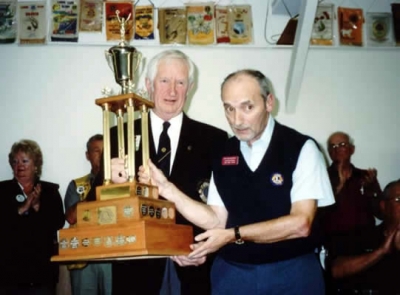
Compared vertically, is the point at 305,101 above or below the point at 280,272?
above

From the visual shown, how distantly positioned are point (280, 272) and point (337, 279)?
1206 millimetres

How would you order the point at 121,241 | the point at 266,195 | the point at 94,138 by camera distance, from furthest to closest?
the point at 94,138, the point at 266,195, the point at 121,241

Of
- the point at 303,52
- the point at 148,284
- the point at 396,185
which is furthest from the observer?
the point at 303,52

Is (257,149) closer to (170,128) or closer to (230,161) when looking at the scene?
(230,161)

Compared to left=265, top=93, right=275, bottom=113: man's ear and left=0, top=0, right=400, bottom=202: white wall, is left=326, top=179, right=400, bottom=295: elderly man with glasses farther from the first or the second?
left=0, top=0, right=400, bottom=202: white wall

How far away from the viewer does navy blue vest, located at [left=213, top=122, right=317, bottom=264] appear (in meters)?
1.86

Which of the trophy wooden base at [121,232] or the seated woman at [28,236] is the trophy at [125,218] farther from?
the seated woman at [28,236]

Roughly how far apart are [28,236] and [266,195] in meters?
2.36

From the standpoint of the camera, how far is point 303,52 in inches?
180

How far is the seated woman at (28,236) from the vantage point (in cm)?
358

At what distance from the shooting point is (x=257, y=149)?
2027 millimetres

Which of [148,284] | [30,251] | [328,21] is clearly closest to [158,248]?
[148,284]

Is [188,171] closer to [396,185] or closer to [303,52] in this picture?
[396,185]

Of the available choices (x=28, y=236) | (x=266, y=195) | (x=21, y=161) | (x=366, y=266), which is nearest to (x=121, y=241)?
(x=266, y=195)
